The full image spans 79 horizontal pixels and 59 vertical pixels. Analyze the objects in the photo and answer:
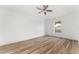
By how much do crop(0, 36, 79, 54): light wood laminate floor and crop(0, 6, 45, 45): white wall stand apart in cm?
11

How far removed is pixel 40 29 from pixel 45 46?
13.3 inches

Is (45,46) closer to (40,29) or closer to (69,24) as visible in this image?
(40,29)

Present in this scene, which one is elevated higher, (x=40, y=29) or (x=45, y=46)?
(x=40, y=29)

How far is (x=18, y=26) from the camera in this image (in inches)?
72.4

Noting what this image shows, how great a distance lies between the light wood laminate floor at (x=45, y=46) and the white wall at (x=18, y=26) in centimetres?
11

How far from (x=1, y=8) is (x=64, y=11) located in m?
1.14

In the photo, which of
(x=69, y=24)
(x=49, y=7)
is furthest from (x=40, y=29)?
(x=69, y=24)

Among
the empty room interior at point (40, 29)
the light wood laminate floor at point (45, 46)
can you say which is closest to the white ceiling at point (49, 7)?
the empty room interior at point (40, 29)

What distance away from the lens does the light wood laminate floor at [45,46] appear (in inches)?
70.9

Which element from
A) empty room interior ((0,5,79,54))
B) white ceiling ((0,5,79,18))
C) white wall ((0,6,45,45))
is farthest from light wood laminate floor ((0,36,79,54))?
white ceiling ((0,5,79,18))

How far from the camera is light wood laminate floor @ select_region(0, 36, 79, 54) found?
180 cm

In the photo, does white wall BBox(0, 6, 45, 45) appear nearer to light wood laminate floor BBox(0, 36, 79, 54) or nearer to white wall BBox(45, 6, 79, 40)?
light wood laminate floor BBox(0, 36, 79, 54)
